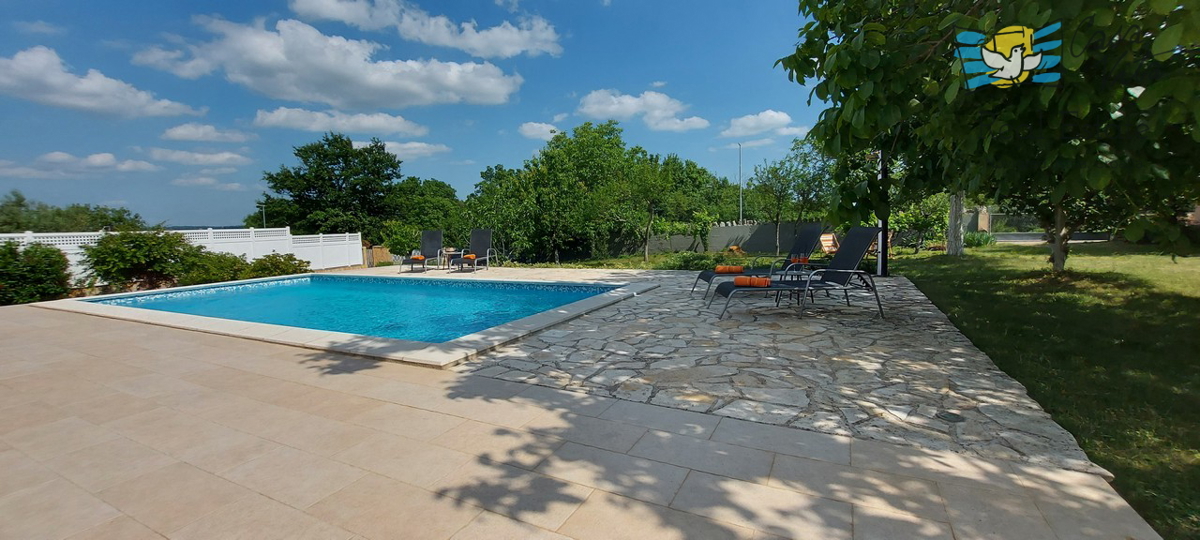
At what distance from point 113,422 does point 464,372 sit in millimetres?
2272

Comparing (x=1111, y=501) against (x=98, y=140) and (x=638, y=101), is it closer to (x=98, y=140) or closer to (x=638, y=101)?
(x=638, y=101)

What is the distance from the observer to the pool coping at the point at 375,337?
14.8ft

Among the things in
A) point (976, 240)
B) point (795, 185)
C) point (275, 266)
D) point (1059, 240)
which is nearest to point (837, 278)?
point (1059, 240)

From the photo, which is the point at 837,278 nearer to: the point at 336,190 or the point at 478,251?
the point at 478,251

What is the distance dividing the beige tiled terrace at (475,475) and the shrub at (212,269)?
385 inches

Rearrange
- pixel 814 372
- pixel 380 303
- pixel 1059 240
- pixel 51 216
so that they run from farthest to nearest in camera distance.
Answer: pixel 51 216, pixel 380 303, pixel 1059 240, pixel 814 372

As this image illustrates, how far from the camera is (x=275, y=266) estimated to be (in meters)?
13.8

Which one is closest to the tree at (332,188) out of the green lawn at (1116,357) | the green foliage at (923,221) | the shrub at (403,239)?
the shrub at (403,239)

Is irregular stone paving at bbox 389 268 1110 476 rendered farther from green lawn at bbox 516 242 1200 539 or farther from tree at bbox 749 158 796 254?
tree at bbox 749 158 796 254

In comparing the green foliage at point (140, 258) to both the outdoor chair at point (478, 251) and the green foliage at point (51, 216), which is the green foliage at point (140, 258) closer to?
the outdoor chair at point (478, 251)

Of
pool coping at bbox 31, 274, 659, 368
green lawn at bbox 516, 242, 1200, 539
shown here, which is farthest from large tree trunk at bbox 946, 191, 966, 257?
pool coping at bbox 31, 274, 659, 368


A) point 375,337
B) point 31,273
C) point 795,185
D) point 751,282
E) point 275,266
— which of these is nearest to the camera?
point 375,337

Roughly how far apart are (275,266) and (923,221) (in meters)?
20.9

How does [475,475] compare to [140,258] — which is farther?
[140,258]
